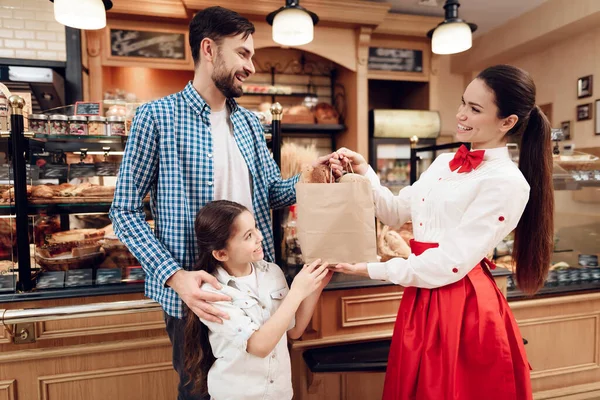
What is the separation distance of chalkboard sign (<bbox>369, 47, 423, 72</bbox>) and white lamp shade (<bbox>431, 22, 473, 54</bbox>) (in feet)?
5.73

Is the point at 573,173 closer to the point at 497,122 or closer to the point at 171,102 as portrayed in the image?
the point at 497,122

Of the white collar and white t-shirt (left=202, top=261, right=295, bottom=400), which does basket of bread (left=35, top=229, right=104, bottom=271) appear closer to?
white t-shirt (left=202, top=261, right=295, bottom=400)

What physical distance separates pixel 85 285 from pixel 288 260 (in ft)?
2.94

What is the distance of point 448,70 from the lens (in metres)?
5.62

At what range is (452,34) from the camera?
114 inches

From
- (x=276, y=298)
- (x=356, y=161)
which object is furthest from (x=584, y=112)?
(x=276, y=298)

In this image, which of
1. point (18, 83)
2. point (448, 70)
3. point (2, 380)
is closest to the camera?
point (2, 380)

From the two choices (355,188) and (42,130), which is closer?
(355,188)

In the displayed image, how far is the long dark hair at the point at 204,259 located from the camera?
3.72 feet

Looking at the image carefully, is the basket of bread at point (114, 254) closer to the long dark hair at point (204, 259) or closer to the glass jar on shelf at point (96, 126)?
the glass jar on shelf at point (96, 126)

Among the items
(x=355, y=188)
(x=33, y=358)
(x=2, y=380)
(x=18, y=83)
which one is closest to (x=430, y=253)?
(x=355, y=188)

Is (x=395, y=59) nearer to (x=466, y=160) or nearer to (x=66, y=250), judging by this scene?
(x=466, y=160)

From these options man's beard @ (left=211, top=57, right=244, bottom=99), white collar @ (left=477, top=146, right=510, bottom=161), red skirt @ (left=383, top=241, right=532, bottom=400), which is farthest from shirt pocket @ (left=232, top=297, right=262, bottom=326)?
white collar @ (left=477, top=146, right=510, bottom=161)

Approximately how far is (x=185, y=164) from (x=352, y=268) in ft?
1.95
